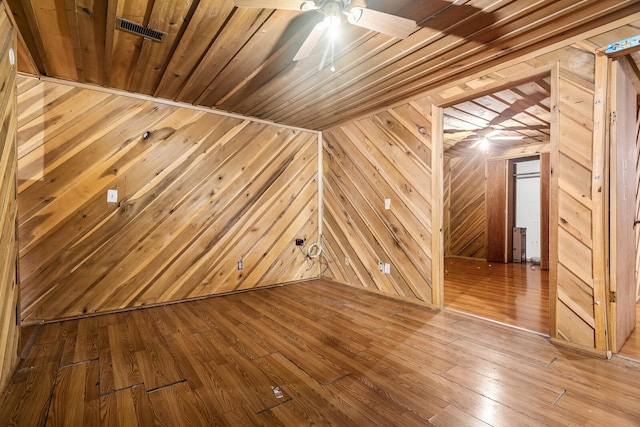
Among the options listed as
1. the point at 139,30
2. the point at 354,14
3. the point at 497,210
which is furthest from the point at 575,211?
the point at 497,210

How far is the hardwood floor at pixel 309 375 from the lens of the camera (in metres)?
1.60

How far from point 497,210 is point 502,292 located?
3.08 m

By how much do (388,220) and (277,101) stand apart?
2104 millimetres

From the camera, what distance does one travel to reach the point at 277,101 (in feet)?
11.8

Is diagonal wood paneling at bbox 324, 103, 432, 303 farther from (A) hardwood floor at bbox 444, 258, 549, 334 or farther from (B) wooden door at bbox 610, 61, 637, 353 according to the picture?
(B) wooden door at bbox 610, 61, 637, 353

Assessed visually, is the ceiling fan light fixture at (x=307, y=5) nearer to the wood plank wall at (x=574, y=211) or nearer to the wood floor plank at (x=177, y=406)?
the wood plank wall at (x=574, y=211)

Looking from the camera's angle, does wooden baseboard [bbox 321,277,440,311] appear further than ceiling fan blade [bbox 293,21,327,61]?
Yes

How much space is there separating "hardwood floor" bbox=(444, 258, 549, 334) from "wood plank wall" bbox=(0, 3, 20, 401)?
394 centimetres

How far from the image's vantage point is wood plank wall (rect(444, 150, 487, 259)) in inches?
272

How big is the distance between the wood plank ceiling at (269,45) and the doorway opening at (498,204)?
125 centimetres

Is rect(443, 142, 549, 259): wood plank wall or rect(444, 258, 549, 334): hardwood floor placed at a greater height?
rect(443, 142, 549, 259): wood plank wall

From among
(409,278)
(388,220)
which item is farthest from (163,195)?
(409,278)

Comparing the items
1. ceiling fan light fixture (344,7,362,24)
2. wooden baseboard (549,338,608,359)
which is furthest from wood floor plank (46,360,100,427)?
wooden baseboard (549,338,608,359)

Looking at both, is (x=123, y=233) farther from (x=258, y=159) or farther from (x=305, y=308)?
(x=305, y=308)
